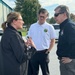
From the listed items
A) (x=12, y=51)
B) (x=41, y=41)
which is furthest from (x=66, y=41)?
(x=41, y=41)

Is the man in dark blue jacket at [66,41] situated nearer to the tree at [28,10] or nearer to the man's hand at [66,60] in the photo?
the man's hand at [66,60]

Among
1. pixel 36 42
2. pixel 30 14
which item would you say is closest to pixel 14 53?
pixel 36 42

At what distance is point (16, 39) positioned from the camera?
4715 millimetres

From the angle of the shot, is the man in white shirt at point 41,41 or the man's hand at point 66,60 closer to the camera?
the man's hand at point 66,60

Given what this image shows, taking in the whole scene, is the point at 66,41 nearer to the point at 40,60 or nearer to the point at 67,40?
the point at 67,40

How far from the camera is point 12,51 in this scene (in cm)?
475

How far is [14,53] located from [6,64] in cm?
25

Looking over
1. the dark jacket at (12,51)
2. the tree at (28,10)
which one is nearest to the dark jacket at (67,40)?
the dark jacket at (12,51)

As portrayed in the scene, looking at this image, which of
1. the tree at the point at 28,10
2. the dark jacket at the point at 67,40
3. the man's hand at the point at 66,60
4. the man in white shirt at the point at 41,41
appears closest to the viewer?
the dark jacket at the point at 67,40

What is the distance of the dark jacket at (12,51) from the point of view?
471 centimetres

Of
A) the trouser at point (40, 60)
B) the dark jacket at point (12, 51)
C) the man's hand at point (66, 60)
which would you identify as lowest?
the trouser at point (40, 60)

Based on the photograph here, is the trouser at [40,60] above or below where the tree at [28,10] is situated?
below

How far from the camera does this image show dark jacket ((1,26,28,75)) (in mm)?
4707

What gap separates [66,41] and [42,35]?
68.7 inches
